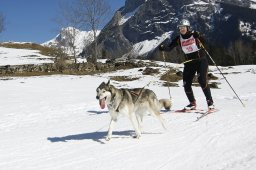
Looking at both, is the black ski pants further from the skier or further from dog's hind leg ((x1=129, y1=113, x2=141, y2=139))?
dog's hind leg ((x1=129, y1=113, x2=141, y2=139))

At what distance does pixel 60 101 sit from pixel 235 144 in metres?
12.5

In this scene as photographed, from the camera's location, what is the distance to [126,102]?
8.55 metres

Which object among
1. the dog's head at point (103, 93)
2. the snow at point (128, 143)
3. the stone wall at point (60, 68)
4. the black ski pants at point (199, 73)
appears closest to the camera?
the snow at point (128, 143)

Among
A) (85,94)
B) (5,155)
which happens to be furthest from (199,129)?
(85,94)

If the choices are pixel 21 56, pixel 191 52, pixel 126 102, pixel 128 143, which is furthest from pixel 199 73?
pixel 21 56

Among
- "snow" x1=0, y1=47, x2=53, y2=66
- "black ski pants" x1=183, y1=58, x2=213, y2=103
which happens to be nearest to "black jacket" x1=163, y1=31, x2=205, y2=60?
"black ski pants" x1=183, y1=58, x2=213, y2=103

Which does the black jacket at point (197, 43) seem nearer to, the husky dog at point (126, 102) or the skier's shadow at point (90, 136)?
the husky dog at point (126, 102)

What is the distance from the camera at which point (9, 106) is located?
18078mm

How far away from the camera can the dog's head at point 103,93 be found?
26.8ft

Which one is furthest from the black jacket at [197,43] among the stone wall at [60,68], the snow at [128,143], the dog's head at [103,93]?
the stone wall at [60,68]

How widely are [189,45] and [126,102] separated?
3476mm

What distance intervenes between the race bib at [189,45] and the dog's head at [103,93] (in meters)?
3.60

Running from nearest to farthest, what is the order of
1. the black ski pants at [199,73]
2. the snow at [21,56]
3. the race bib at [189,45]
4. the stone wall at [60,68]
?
the race bib at [189,45] < the black ski pants at [199,73] < the stone wall at [60,68] < the snow at [21,56]

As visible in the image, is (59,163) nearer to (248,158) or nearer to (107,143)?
(107,143)
